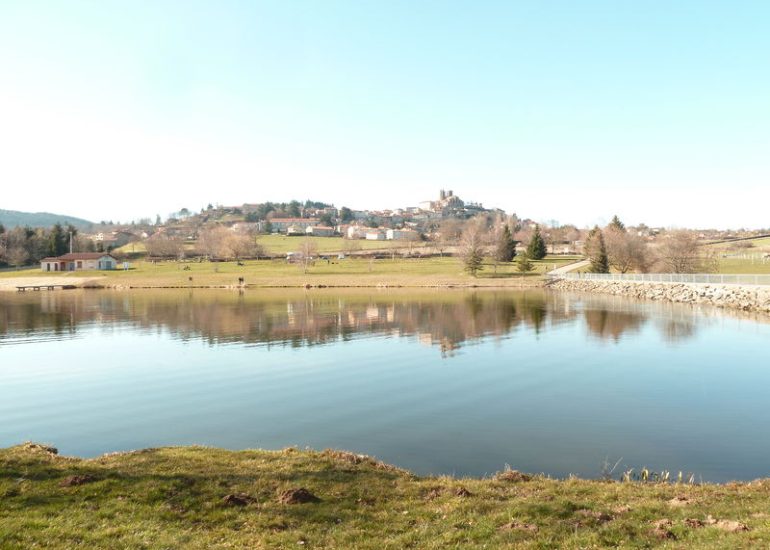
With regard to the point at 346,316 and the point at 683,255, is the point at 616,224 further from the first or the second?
the point at 346,316

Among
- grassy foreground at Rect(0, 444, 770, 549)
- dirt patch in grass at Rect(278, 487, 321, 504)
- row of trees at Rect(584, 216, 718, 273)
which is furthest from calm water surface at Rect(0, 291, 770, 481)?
row of trees at Rect(584, 216, 718, 273)

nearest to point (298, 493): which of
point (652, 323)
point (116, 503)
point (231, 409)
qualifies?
point (116, 503)

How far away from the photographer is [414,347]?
34719 mm

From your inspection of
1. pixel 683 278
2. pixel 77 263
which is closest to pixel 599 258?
pixel 683 278

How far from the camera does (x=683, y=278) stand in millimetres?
70938

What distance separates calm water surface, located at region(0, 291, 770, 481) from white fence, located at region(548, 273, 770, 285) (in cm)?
1579

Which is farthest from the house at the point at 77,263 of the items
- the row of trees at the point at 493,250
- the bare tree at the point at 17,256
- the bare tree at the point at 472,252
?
the bare tree at the point at 472,252

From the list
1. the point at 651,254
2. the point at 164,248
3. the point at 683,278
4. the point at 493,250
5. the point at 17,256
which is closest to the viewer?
the point at 683,278

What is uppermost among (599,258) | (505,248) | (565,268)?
(505,248)

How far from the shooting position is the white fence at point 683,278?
59403 millimetres

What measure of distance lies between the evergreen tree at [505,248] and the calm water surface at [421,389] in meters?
72.2

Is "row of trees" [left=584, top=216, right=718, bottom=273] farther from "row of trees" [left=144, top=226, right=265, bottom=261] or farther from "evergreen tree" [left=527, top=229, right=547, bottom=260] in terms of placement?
"row of trees" [left=144, top=226, right=265, bottom=261]

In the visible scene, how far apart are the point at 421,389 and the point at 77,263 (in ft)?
433

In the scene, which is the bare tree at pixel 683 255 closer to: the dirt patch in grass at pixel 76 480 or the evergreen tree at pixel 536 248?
the evergreen tree at pixel 536 248
